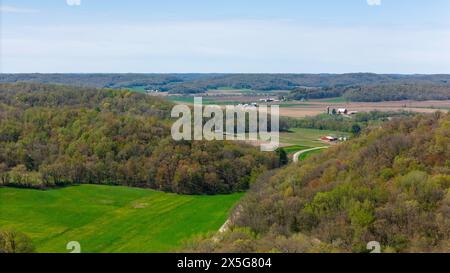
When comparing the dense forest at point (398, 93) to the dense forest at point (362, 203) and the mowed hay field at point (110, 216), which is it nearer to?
the mowed hay field at point (110, 216)

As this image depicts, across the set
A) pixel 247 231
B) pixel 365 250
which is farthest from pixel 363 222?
pixel 247 231

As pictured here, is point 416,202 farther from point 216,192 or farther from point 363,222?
point 216,192

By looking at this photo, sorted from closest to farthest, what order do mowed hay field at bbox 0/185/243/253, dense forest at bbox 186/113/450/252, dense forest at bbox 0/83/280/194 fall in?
1. dense forest at bbox 186/113/450/252
2. mowed hay field at bbox 0/185/243/253
3. dense forest at bbox 0/83/280/194

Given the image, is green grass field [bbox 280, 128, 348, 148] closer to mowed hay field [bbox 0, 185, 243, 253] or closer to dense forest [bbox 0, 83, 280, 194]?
dense forest [bbox 0, 83, 280, 194]

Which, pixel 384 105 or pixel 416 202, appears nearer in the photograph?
pixel 416 202

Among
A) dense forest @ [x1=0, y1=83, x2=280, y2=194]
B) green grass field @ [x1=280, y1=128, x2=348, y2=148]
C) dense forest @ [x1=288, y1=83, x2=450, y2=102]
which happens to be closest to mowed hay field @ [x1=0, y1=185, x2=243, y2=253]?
dense forest @ [x1=0, y1=83, x2=280, y2=194]
